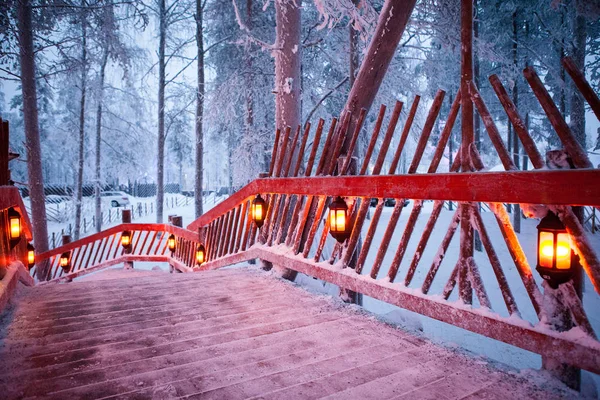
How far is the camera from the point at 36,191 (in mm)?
9680

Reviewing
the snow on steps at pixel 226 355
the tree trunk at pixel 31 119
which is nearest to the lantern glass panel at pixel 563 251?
the snow on steps at pixel 226 355

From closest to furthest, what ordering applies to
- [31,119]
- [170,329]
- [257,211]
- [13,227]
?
[170,329], [13,227], [257,211], [31,119]

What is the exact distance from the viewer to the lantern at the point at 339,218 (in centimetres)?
350

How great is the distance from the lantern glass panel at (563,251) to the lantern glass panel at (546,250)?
0.03m

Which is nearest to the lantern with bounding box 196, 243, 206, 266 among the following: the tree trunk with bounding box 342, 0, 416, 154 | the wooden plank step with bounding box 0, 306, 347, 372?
the tree trunk with bounding box 342, 0, 416, 154

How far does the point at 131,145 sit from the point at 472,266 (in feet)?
73.7

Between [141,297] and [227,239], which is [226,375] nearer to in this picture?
[141,297]

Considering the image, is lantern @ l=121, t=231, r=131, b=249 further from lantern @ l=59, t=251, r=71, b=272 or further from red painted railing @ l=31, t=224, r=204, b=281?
lantern @ l=59, t=251, r=71, b=272

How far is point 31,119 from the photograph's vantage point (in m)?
9.45

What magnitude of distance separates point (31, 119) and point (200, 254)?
21.8 ft

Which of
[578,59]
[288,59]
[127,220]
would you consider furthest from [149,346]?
[578,59]

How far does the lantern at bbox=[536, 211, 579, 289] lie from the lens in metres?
1.87

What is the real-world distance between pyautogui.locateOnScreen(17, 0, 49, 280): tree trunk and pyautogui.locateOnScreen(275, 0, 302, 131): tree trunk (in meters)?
7.31

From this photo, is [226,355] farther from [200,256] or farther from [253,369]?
[200,256]
